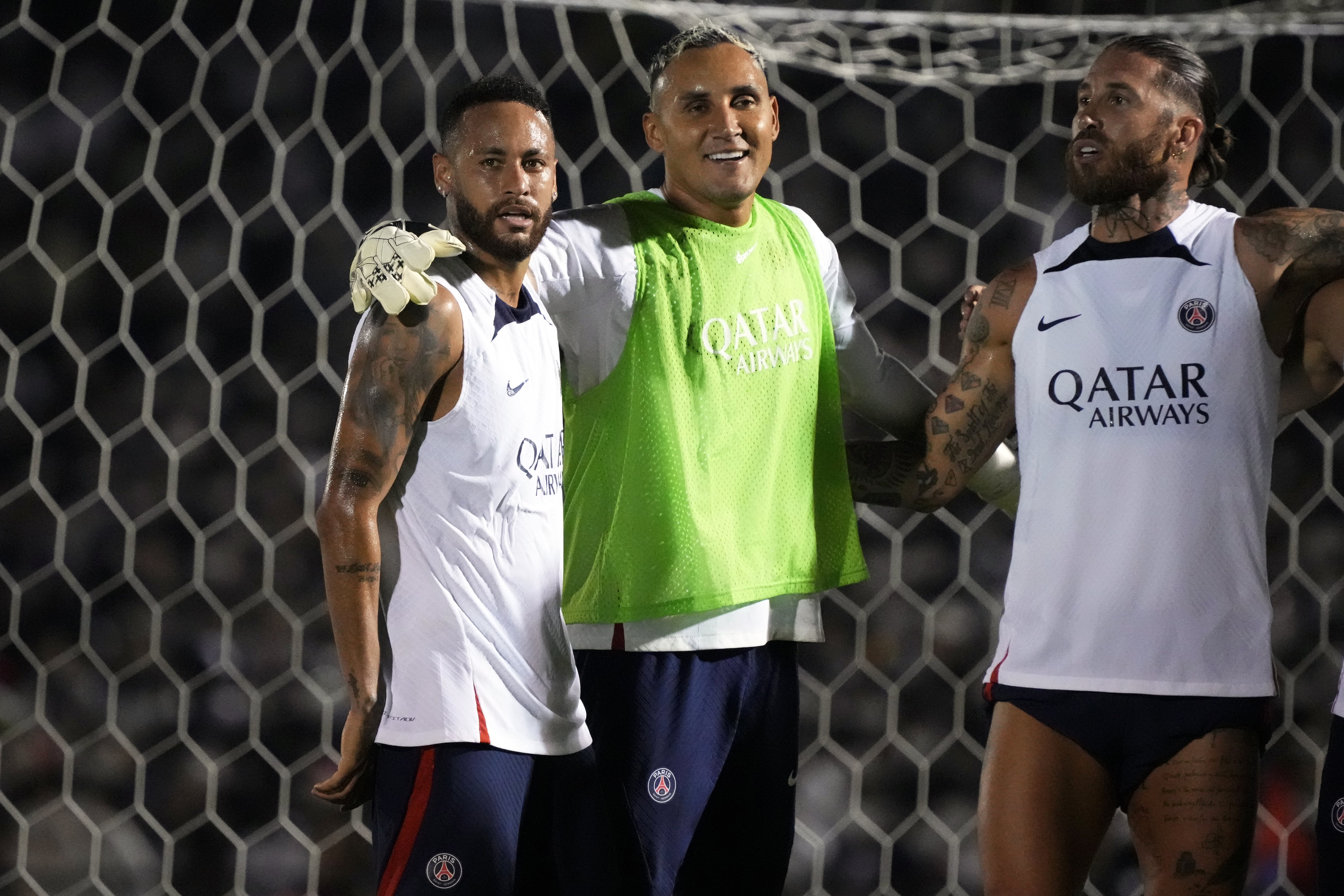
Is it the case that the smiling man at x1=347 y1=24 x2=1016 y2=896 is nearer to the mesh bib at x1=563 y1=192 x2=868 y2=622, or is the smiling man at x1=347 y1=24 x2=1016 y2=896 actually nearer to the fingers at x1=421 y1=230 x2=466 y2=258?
the mesh bib at x1=563 y1=192 x2=868 y2=622

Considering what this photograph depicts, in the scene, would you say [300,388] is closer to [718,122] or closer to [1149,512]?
[718,122]

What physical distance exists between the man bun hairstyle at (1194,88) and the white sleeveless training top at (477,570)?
77 centimetres

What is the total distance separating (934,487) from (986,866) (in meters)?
0.47

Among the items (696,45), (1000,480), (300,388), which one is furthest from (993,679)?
(300,388)

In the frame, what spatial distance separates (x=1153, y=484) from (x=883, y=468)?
0.41 metres

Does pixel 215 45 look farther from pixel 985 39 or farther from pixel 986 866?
pixel 986 866

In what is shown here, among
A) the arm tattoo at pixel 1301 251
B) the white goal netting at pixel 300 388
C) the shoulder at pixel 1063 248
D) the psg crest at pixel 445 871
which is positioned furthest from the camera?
the white goal netting at pixel 300 388

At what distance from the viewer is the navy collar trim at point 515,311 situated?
1.36 metres

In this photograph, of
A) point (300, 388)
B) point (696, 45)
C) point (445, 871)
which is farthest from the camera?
point (300, 388)

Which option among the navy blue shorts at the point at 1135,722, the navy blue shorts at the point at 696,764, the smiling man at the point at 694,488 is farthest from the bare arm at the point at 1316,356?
the navy blue shorts at the point at 696,764

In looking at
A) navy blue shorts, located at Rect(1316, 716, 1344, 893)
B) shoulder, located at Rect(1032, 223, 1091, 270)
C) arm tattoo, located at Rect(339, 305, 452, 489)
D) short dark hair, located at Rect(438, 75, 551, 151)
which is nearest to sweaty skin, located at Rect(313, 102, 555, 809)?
arm tattoo, located at Rect(339, 305, 452, 489)

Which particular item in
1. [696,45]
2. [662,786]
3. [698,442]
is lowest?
[662,786]

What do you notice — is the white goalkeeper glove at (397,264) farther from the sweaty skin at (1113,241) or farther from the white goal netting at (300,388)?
the white goal netting at (300,388)

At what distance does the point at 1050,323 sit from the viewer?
1479mm
